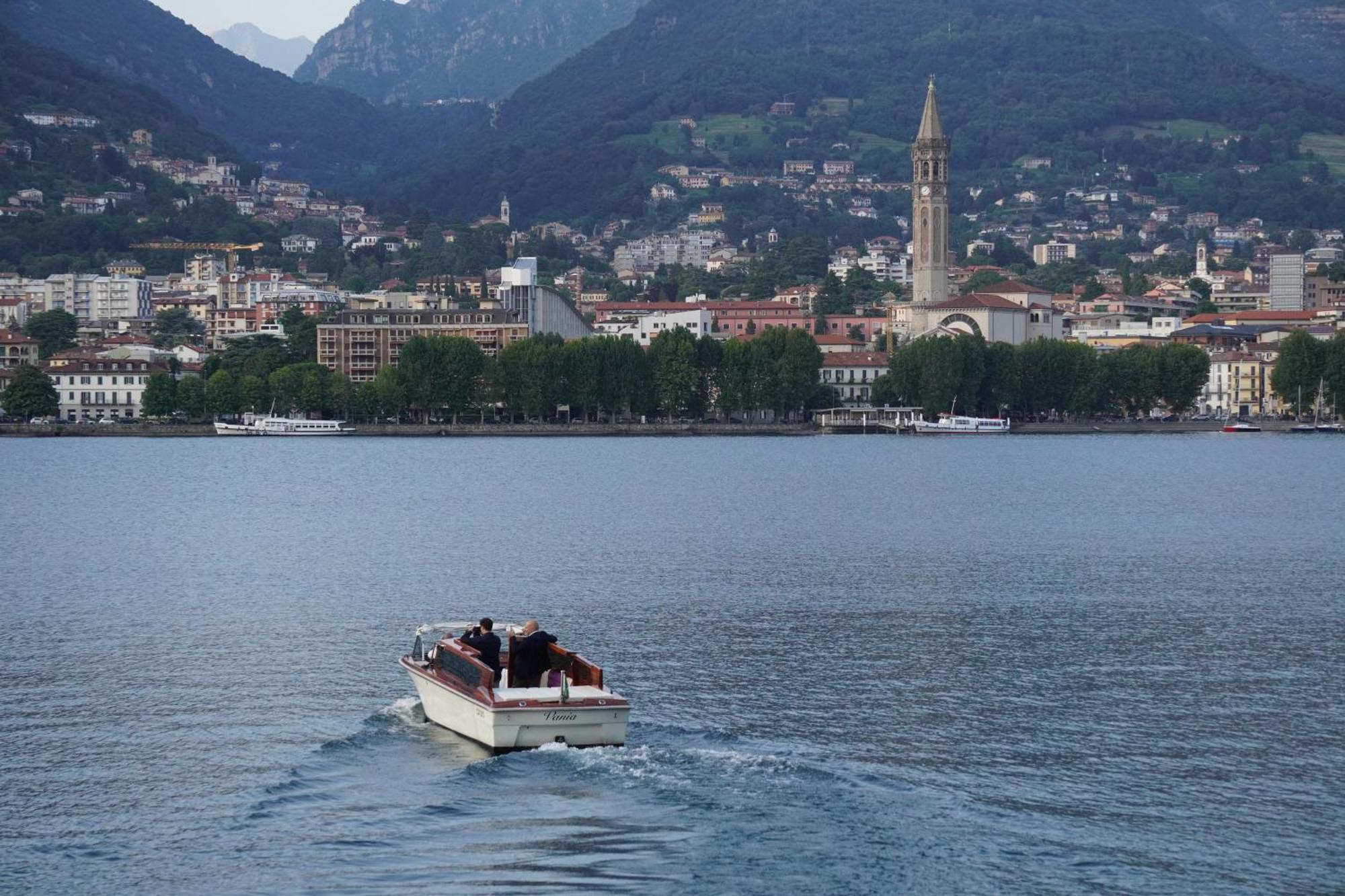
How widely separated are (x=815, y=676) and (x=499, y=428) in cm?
9881

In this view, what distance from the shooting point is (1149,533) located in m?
56.4

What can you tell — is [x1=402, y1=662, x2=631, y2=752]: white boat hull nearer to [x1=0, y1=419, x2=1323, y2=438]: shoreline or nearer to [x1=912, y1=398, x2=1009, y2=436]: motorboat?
[x1=0, y1=419, x2=1323, y2=438]: shoreline

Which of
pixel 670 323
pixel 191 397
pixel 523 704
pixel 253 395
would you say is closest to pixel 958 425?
pixel 670 323

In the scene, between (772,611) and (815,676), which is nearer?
(815,676)

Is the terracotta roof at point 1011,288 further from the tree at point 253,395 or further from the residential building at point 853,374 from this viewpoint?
the tree at point 253,395

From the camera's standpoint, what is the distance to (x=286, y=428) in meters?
132

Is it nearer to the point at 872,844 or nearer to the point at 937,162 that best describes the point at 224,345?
the point at 937,162

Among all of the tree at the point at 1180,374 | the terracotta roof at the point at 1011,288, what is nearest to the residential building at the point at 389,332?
the terracotta roof at the point at 1011,288

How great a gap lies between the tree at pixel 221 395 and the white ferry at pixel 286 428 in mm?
2832

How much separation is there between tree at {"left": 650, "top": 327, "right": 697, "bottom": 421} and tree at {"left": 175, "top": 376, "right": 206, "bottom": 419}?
31.2 m

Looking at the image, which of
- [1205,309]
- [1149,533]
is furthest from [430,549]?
[1205,309]

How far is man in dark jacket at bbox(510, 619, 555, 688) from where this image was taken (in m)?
25.8

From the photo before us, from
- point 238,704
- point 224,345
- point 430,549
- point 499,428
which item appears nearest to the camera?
point 238,704

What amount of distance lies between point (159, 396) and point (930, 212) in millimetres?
65570
